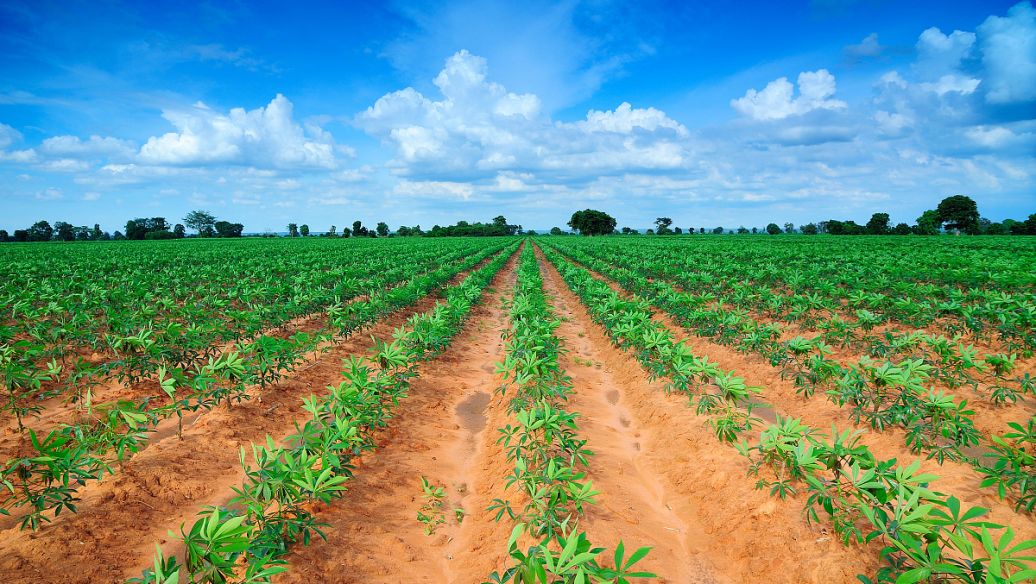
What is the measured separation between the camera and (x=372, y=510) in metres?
4.11

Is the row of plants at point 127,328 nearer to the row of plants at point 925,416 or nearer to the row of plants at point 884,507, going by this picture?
the row of plants at point 884,507

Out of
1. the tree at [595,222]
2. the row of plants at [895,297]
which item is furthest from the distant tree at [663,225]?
the row of plants at [895,297]

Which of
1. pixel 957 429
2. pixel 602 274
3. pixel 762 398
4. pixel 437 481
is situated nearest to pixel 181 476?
pixel 437 481

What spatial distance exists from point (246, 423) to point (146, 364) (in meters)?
2.07

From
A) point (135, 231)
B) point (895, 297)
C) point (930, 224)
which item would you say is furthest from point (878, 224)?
point (135, 231)

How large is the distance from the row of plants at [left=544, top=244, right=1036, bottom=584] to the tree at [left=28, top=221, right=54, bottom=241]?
12308cm

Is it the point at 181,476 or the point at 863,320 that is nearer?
the point at 181,476

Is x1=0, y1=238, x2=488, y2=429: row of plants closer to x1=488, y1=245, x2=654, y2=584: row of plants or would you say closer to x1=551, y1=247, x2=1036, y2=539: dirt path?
x1=488, y1=245, x2=654, y2=584: row of plants

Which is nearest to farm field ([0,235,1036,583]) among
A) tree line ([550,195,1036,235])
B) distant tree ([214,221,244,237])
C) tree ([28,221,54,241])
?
tree line ([550,195,1036,235])

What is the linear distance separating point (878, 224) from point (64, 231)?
555 ft

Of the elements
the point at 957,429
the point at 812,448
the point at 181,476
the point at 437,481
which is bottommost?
the point at 437,481

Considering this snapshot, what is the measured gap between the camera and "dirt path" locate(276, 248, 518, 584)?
11.2 ft

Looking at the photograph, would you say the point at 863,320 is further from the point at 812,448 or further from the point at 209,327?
the point at 209,327

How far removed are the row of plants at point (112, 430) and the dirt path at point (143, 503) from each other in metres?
0.16
